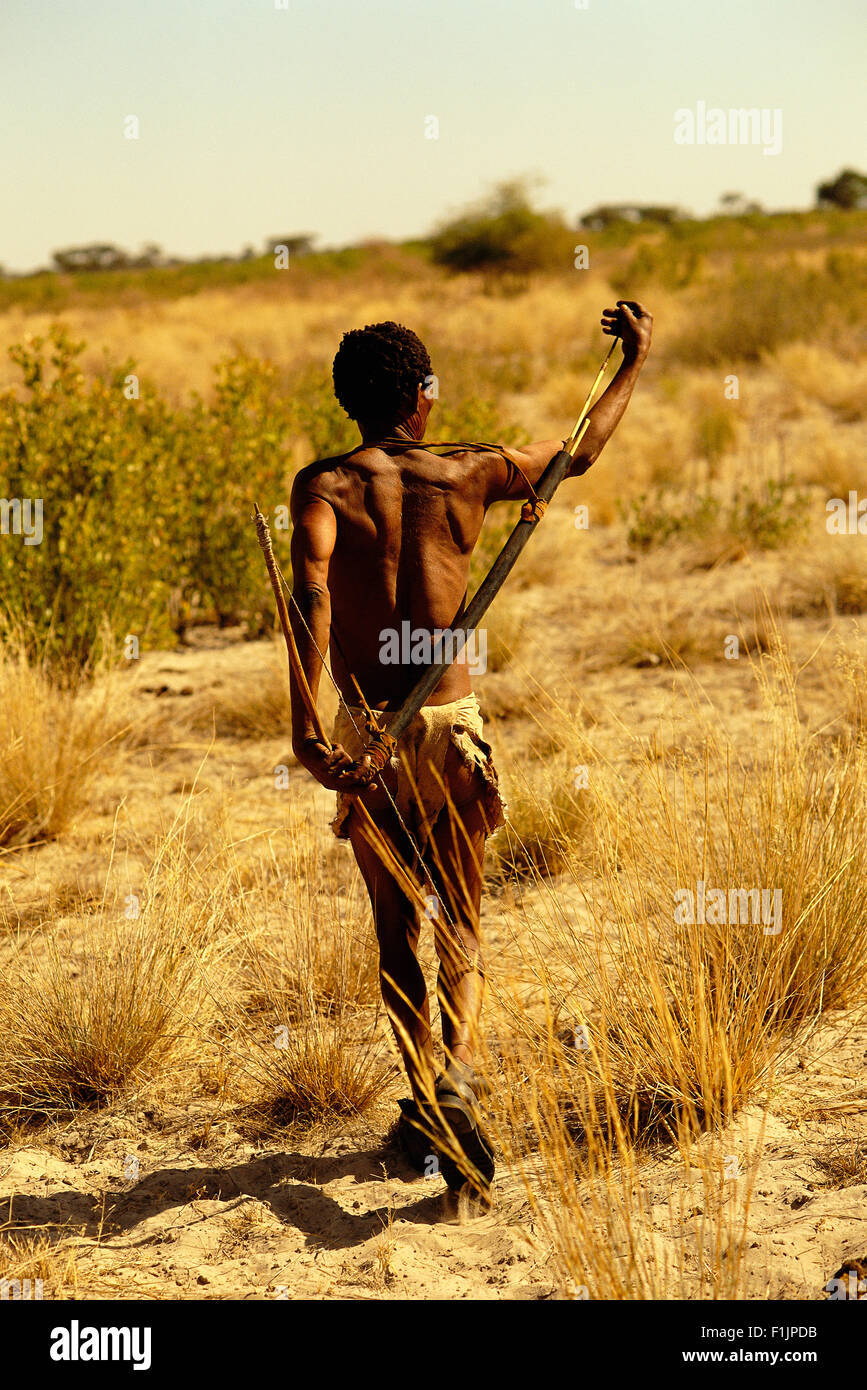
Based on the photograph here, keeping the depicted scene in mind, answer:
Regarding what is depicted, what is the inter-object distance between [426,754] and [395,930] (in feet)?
1.34

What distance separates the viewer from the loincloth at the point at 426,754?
2611 mm

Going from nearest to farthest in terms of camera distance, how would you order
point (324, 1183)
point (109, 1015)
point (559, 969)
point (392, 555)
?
point (392, 555)
point (324, 1183)
point (109, 1015)
point (559, 969)

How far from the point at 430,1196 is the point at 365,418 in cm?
171

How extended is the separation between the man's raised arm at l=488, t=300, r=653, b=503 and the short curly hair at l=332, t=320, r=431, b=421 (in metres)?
0.24

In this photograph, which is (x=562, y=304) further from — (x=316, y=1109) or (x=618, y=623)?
(x=316, y=1109)

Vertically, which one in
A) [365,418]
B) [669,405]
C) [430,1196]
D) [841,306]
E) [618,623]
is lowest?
[430,1196]

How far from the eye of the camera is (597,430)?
278 centimetres

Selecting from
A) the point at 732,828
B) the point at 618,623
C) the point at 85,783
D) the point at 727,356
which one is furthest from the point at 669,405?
the point at 732,828

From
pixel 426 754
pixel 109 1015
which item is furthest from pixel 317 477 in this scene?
pixel 109 1015

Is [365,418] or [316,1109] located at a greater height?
[365,418]

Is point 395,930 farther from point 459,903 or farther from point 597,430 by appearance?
→ point 597,430

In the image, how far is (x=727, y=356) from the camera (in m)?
15.0

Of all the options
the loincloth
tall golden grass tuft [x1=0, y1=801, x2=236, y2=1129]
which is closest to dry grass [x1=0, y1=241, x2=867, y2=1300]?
tall golden grass tuft [x1=0, y1=801, x2=236, y2=1129]

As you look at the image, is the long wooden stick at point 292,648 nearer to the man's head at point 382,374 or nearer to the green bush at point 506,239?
the man's head at point 382,374
